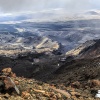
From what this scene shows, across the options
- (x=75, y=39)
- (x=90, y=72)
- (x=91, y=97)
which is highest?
(x=91, y=97)

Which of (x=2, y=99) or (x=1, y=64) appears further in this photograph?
(x=1, y=64)

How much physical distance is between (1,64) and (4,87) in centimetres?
4283

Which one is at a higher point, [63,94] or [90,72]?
[63,94]

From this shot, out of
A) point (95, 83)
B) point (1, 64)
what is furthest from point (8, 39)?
point (95, 83)

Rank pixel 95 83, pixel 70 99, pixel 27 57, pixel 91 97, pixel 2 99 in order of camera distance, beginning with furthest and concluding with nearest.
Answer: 1. pixel 27 57
2. pixel 95 83
3. pixel 91 97
4. pixel 70 99
5. pixel 2 99

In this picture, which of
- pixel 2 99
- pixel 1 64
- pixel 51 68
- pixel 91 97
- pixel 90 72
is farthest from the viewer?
pixel 1 64

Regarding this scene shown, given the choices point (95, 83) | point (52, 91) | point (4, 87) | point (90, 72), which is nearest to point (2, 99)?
point (4, 87)

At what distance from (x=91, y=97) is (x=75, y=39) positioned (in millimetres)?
127443

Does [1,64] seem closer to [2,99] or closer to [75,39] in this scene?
[2,99]

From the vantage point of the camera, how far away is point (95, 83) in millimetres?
18188

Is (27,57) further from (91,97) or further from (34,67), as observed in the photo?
(91,97)

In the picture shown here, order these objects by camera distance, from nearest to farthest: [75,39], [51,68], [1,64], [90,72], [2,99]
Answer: [2,99]
[90,72]
[51,68]
[1,64]
[75,39]

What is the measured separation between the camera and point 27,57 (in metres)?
67.9

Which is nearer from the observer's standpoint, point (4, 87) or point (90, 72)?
point (4, 87)
